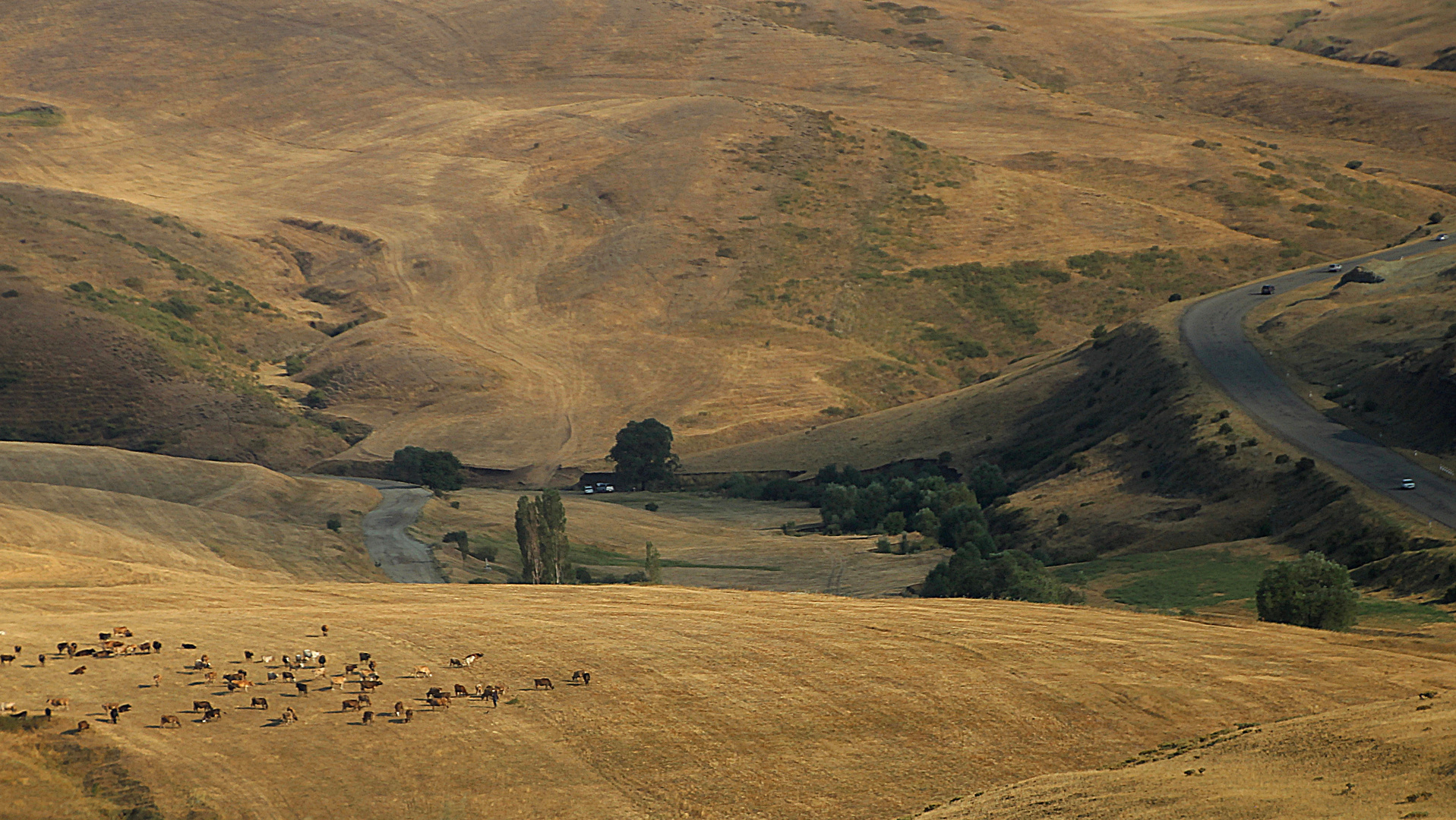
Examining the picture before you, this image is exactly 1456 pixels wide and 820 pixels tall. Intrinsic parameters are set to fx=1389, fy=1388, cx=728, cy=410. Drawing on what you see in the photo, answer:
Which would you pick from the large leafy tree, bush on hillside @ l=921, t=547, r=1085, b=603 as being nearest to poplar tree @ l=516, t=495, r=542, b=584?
bush on hillside @ l=921, t=547, r=1085, b=603

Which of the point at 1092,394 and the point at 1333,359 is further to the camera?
Answer: the point at 1092,394

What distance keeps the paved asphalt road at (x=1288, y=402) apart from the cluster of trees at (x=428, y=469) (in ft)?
239

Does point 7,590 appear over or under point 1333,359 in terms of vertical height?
under

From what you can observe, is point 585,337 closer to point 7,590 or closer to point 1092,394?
point 1092,394

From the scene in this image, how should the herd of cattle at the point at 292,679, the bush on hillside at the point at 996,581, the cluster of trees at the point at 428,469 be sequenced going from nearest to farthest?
the herd of cattle at the point at 292,679 < the bush on hillside at the point at 996,581 < the cluster of trees at the point at 428,469

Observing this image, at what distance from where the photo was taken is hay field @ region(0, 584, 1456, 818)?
40.8m

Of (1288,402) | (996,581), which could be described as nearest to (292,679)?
(996,581)

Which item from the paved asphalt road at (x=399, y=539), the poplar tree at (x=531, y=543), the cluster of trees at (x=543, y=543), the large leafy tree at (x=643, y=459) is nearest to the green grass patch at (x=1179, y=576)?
the cluster of trees at (x=543, y=543)

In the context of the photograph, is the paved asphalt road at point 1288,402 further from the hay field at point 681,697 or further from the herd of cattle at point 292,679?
the herd of cattle at point 292,679

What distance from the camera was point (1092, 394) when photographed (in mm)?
131750

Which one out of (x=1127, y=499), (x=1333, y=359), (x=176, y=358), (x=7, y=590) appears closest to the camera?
(x=7, y=590)

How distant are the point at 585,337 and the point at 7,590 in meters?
134

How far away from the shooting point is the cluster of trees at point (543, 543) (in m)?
91.2

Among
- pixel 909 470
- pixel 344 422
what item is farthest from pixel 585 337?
pixel 909 470
